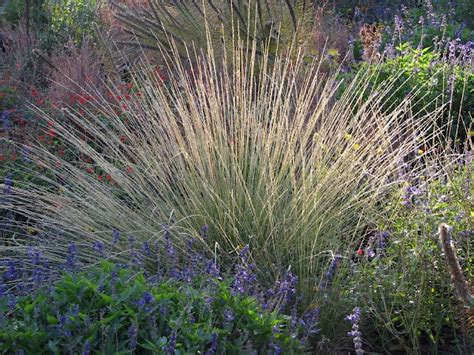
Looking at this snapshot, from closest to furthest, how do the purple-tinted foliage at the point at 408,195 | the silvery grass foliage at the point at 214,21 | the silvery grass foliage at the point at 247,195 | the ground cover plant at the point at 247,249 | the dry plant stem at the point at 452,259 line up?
the dry plant stem at the point at 452,259 < the ground cover plant at the point at 247,249 < the purple-tinted foliage at the point at 408,195 < the silvery grass foliage at the point at 247,195 < the silvery grass foliage at the point at 214,21

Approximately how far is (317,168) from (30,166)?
1.99 metres

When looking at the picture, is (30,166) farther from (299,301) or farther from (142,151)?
(299,301)

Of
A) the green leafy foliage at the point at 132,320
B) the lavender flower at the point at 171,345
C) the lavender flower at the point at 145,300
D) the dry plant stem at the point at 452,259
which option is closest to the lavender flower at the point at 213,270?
the green leafy foliage at the point at 132,320

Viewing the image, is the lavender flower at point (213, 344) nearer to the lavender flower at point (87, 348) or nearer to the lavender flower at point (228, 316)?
the lavender flower at point (228, 316)

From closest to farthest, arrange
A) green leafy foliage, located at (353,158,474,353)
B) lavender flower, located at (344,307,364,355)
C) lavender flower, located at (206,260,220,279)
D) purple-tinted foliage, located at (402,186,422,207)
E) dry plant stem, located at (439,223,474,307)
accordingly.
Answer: dry plant stem, located at (439,223,474,307) < lavender flower, located at (344,307,364,355) < lavender flower, located at (206,260,220,279) < green leafy foliage, located at (353,158,474,353) < purple-tinted foliage, located at (402,186,422,207)

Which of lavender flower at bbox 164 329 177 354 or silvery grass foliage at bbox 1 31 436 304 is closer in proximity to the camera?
lavender flower at bbox 164 329 177 354

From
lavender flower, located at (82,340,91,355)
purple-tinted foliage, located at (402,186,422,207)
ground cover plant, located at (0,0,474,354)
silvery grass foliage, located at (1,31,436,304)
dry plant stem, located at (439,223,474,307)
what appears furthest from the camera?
silvery grass foliage, located at (1,31,436,304)

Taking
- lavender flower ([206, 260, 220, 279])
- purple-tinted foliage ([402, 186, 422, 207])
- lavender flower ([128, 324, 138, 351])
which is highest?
lavender flower ([128, 324, 138, 351])

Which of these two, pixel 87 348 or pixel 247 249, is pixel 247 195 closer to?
pixel 247 249

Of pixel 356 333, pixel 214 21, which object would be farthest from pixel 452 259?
pixel 214 21

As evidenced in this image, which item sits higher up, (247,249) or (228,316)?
(228,316)

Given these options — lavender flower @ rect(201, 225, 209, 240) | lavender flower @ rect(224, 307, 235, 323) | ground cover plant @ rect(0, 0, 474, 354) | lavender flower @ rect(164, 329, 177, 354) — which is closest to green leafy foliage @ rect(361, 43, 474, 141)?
ground cover plant @ rect(0, 0, 474, 354)

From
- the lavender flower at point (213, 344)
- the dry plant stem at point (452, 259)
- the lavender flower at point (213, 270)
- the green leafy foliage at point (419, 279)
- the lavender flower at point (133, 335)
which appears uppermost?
the dry plant stem at point (452, 259)

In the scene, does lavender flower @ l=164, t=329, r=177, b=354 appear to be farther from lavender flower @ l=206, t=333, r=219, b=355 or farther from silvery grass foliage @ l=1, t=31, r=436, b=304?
silvery grass foliage @ l=1, t=31, r=436, b=304
